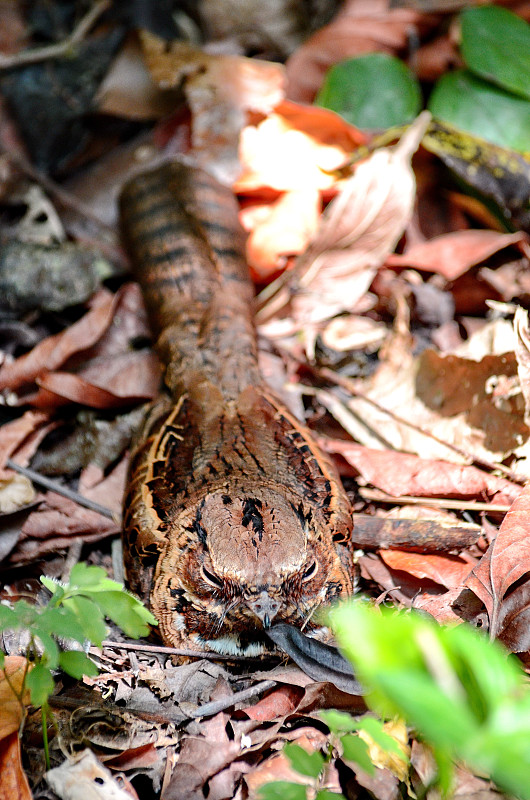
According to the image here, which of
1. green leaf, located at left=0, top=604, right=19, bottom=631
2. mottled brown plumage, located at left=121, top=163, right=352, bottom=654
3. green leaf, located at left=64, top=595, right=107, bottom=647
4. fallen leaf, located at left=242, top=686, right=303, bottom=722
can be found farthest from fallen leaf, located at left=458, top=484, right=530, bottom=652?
green leaf, located at left=0, top=604, right=19, bottom=631

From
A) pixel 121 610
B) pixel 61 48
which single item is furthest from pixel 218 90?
pixel 121 610

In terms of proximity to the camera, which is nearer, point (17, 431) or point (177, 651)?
point (177, 651)

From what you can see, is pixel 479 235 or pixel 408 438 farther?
pixel 479 235

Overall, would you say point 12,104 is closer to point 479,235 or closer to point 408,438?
point 479,235

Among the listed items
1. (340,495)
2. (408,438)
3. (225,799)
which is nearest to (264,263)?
(408,438)

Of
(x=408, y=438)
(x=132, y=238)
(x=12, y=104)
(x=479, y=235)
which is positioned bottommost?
(x=408, y=438)

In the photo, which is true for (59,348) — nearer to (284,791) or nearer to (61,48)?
(61,48)

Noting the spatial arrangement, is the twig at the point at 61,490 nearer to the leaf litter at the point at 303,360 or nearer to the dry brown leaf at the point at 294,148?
the leaf litter at the point at 303,360
